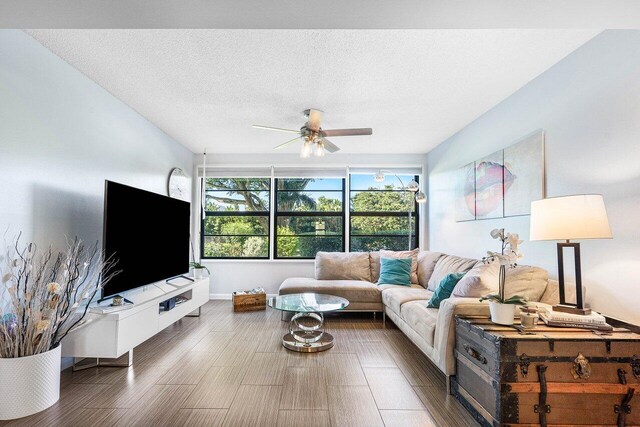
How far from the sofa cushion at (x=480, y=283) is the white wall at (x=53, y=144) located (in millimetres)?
2967

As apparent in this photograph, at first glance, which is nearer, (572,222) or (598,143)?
(572,222)

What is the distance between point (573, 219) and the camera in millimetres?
1762

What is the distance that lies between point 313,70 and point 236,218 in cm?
340

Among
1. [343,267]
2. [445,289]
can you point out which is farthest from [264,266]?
[445,289]

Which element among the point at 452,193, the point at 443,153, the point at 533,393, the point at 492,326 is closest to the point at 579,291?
the point at 492,326

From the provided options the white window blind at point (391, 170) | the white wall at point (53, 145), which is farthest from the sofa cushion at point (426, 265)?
the white wall at point (53, 145)

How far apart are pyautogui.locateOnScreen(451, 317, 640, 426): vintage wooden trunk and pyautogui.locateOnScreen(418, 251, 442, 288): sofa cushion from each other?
2490mm

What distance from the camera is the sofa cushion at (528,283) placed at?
2328mm

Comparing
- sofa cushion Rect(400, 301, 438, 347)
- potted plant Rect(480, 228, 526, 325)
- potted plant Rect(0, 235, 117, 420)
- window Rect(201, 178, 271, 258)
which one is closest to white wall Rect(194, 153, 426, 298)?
window Rect(201, 178, 271, 258)

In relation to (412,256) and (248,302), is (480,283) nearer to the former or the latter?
(412,256)

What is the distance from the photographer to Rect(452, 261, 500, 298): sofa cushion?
2473 millimetres

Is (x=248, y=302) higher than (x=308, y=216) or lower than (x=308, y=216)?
lower

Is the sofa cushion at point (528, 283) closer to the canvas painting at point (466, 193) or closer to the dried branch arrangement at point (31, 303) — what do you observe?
the canvas painting at point (466, 193)

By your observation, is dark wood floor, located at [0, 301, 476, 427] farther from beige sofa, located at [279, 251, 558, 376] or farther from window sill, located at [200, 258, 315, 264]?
window sill, located at [200, 258, 315, 264]
